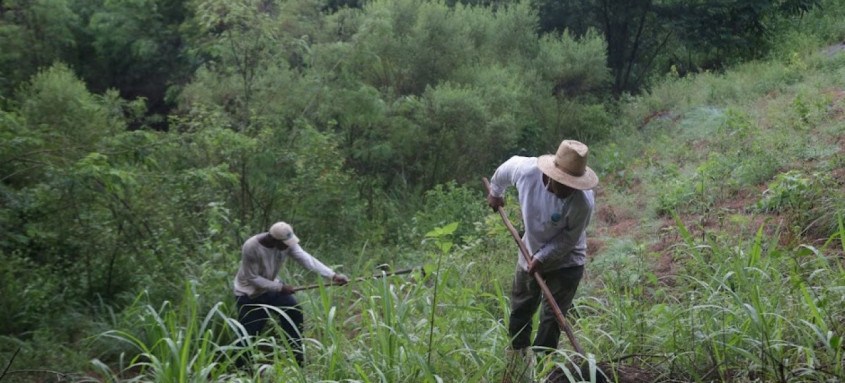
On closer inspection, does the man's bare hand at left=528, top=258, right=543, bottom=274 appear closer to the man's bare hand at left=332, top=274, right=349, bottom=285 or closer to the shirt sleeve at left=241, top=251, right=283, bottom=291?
the man's bare hand at left=332, top=274, right=349, bottom=285

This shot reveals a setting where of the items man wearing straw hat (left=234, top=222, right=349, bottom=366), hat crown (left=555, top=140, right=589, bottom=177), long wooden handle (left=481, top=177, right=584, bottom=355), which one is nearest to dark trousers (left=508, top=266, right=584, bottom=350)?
long wooden handle (left=481, top=177, right=584, bottom=355)

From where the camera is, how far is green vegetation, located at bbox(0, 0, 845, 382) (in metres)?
4.24

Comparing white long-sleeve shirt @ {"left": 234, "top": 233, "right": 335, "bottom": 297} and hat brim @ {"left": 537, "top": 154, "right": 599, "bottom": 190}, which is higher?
hat brim @ {"left": 537, "top": 154, "right": 599, "bottom": 190}

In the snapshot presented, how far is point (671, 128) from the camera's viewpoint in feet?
51.5

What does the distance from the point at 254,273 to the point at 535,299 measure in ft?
9.13

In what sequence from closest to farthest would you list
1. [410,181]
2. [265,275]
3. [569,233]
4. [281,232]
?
[569,233], [281,232], [265,275], [410,181]

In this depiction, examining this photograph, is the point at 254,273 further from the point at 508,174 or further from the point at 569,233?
the point at 569,233

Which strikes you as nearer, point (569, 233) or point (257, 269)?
point (569, 233)

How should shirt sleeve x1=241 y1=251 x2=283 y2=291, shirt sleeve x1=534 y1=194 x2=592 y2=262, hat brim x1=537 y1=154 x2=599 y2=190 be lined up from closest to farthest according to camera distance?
hat brim x1=537 y1=154 x2=599 y2=190
shirt sleeve x1=534 y1=194 x2=592 y2=262
shirt sleeve x1=241 y1=251 x2=283 y2=291

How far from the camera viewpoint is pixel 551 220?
4961 mm

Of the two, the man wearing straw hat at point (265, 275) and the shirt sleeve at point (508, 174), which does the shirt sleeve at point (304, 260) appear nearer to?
the man wearing straw hat at point (265, 275)

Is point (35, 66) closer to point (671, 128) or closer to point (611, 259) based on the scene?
point (671, 128)

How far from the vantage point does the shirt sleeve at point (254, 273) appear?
6992mm

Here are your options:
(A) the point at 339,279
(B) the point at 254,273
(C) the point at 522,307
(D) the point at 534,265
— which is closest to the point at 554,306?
(D) the point at 534,265
